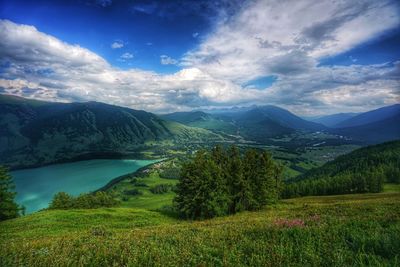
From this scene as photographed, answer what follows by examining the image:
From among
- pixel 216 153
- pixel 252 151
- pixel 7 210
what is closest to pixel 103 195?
pixel 7 210

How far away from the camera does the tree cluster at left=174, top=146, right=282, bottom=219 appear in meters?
51.8

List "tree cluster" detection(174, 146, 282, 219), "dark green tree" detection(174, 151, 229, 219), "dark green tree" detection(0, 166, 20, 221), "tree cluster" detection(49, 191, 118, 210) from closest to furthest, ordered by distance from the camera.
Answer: "dark green tree" detection(174, 151, 229, 219), "tree cluster" detection(174, 146, 282, 219), "dark green tree" detection(0, 166, 20, 221), "tree cluster" detection(49, 191, 118, 210)

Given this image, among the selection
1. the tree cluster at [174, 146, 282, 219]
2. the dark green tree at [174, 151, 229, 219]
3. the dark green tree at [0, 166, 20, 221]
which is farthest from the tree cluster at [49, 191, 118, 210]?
the dark green tree at [174, 151, 229, 219]

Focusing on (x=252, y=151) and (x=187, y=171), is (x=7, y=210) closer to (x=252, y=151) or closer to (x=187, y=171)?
(x=187, y=171)

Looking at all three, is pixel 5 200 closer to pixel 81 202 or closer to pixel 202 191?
pixel 81 202

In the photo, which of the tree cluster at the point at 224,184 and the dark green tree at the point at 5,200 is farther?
the dark green tree at the point at 5,200

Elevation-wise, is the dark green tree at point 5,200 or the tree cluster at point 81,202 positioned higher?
the dark green tree at point 5,200

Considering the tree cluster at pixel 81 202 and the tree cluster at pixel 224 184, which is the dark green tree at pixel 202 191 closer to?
the tree cluster at pixel 224 184

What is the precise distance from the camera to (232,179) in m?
57.3

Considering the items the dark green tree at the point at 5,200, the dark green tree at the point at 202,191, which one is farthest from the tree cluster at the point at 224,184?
the dark green tree at the point at 5,200

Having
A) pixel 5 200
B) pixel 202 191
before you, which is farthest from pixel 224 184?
pixel 5 200

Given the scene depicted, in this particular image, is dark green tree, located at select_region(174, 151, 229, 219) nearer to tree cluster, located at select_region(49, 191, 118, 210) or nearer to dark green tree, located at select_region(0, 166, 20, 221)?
dark green tree, located at select_region(0, 166, 20, 221)

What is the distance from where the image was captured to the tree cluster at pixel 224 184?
170 ft

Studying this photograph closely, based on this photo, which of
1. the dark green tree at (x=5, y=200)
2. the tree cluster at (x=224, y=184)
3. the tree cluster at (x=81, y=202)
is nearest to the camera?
the tree cluster at (x=224, y=184)
